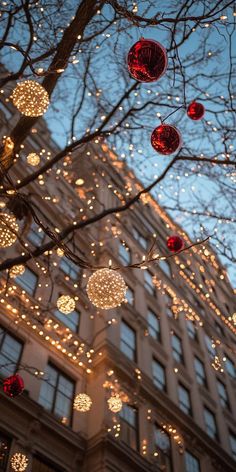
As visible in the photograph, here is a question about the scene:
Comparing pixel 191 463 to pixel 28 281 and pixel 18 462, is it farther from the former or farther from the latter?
pixel 28 281

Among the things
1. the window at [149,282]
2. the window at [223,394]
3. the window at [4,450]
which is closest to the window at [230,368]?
the window at [223,394]

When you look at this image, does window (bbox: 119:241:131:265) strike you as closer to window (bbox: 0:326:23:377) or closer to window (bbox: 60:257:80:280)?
window (bbox: 60:257:80:280)

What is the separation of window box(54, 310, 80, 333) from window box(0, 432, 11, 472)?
490cm

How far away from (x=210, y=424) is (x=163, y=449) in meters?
5.04

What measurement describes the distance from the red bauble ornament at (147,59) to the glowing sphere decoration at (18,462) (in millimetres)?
8598

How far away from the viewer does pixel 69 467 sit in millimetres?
11375

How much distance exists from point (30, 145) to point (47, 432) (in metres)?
14.2

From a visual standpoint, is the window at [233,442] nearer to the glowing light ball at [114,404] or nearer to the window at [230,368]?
the window at [230,368]

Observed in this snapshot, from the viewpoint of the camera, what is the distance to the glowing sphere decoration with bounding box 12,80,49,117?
664cm

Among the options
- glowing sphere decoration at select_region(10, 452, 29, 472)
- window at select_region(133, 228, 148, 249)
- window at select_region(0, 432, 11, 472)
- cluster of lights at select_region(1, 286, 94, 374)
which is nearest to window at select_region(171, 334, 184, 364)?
window at select_region(133, 228, 148, 249)

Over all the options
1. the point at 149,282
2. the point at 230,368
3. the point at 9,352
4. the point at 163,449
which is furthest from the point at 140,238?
the point at 9,352

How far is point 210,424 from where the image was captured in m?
19.0

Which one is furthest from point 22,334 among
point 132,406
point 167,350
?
point 167,350

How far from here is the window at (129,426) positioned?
13367 millimetres
